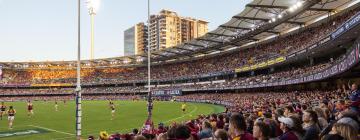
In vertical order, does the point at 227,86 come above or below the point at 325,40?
below

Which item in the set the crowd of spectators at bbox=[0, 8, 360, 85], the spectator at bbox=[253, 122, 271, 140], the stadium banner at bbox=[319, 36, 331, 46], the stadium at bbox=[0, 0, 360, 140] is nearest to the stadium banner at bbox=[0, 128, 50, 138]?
the stadium at bbox=[0, 0, 360, 140]

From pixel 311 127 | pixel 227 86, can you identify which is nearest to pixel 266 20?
pixel 227 86

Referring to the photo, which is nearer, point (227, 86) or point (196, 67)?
point (227, 86)

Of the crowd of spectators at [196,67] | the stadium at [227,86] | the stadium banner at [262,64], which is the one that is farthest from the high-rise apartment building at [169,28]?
the stadium banner at [262,64]

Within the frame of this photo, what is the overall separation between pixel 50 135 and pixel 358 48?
825 inches

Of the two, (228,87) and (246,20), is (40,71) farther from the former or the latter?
(246,20)

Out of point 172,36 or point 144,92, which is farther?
point 172,36

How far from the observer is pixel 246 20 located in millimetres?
52469

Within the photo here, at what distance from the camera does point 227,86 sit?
67.6 m

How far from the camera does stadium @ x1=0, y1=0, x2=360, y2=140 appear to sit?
864 centimetres

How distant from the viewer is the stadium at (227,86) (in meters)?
8.64

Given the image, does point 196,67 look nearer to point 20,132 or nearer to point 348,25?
point 20,132

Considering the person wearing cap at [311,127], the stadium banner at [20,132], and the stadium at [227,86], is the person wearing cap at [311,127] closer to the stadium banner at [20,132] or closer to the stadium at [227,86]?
the stadium at [227,86]

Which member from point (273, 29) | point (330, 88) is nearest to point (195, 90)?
point (273, 29)
